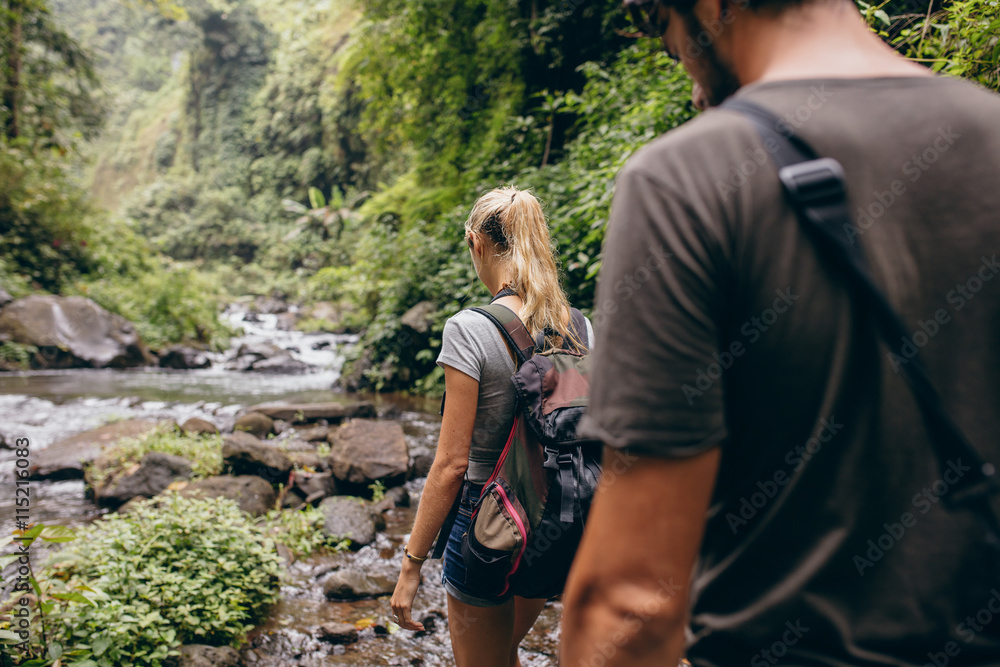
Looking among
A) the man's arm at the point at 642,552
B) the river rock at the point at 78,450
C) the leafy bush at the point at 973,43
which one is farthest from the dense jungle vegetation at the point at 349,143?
the river rock at the point at 78,450

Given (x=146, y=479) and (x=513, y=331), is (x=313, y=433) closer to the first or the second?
(x=146, y=479)

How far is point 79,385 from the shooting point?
1073 cm

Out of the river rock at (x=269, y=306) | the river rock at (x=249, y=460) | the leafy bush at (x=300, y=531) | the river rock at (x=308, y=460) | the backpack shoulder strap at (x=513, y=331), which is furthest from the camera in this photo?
the river rock at (x=269, y=306)

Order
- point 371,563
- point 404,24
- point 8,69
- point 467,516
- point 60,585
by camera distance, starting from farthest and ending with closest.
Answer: point 8,69, point 404,24, point 371,563, point 60,585, point 467,516

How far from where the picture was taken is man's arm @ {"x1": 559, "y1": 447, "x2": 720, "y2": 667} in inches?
26.0

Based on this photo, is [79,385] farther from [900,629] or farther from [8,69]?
[900,629]

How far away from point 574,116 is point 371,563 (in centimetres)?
729

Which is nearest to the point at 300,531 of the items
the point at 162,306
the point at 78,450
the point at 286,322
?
the point at 78,450

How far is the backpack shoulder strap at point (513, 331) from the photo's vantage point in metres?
1.90

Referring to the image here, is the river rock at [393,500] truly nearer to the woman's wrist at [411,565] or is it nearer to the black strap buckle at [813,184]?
the woman's wrist at [411,565]

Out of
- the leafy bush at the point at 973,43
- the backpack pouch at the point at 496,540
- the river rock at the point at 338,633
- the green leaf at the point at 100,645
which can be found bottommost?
the river rock at the point at 338,633

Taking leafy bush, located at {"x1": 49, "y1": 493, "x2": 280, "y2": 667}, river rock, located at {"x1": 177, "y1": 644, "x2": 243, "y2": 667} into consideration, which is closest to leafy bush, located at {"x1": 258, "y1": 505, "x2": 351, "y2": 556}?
leafy bush, located at {"x1": 49, "y1": 493, "x2": 280, "y2": 667}

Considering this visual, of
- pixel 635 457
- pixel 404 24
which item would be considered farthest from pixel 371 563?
pixel 404 24

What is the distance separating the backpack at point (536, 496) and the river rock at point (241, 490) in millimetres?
3444
